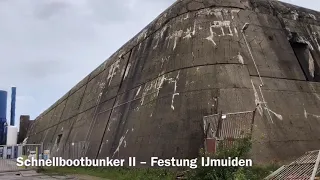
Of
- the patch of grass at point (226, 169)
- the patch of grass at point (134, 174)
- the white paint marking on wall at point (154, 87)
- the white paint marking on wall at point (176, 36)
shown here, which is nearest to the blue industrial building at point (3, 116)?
the patch of grass at point (134, 174)

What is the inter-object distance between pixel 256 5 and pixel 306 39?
12.2 feet

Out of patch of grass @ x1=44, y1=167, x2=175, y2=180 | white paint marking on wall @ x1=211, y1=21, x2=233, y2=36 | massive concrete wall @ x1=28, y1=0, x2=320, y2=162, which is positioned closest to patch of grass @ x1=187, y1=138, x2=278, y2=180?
patch of grass @ x1=44, y1=167, x2=175, y2=180

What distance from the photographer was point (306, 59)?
19000 millimetres

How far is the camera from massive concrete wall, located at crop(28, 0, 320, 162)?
1451 centimetres

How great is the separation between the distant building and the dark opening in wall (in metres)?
56.9

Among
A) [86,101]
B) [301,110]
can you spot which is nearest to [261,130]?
[301,110]

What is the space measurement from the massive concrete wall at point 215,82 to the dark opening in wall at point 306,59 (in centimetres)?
14

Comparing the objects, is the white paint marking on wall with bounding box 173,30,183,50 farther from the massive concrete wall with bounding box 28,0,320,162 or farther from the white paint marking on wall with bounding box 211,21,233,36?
the white paint marking on wall with bounding box 211,21,233,36

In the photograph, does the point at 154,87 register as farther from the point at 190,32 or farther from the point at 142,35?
the point at 142,35

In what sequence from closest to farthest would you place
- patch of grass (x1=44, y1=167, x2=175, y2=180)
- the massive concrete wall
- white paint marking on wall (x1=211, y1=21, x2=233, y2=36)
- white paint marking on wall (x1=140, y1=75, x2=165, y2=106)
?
patch of grass (x1=44, y1=167, x2=175, y2=180), the massive concrete wall, white paint marking on wall (x1=211, y1=21, x2=233, y2=36), white paint marking on wall (x1=140, y1=75, x2=165, y2=106)

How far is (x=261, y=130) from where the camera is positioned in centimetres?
1392

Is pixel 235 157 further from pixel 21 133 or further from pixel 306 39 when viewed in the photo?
pixel 21 133

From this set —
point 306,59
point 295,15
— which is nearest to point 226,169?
point 306,59

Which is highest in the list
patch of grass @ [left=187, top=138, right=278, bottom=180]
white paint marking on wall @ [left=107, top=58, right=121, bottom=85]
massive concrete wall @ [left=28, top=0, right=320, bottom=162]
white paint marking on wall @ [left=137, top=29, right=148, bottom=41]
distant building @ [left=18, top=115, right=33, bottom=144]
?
distant building @ [left=18, top=115, right=33, bottom=144]
